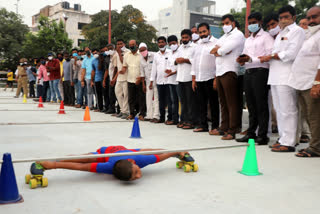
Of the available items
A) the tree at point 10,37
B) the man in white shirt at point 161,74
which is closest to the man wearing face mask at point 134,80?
the man in white shirt at point 161,74

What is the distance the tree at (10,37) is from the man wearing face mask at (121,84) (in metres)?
34.7

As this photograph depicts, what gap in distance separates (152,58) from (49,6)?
6479 cm

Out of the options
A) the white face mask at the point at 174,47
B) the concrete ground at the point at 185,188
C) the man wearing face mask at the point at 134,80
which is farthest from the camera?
the man wearing face mask at the point at 134,80

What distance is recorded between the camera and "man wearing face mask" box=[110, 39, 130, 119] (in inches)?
348

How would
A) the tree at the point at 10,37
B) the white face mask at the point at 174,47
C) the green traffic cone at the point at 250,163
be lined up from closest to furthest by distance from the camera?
the green traffic cone at the point at 250,163, the white face mask at the point at 174,47, the tree at the point at 10,37

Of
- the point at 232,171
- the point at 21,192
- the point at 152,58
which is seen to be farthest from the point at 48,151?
the point at 152,58

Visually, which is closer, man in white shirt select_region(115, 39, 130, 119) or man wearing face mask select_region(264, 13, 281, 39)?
man wearing face mask select_region(264, 13, 281, 39)

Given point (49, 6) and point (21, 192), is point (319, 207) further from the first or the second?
point (49, 6)

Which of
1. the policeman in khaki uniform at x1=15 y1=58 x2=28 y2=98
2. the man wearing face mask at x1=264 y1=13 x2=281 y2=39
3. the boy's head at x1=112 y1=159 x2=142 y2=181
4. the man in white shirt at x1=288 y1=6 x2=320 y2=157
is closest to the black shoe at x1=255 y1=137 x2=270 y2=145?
the man in white shirt at x1=288 y1=6 x2=320 y2=157

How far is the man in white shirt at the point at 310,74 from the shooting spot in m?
4.19

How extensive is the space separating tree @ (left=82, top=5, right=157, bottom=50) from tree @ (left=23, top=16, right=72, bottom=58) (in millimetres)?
2635

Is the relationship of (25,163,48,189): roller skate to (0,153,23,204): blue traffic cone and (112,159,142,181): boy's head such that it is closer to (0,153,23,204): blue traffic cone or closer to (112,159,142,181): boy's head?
(0,153,23,204): blue traffic cone

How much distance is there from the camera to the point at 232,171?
346cm

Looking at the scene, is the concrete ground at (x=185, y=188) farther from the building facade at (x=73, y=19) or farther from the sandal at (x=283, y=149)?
the building facade at (x=73, y=19)
